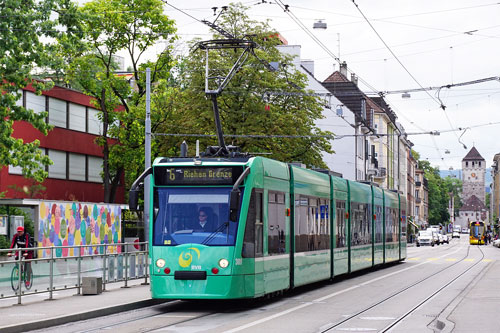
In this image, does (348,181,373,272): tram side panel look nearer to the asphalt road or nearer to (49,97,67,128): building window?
the asphalt road

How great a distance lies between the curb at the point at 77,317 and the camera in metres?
13.5

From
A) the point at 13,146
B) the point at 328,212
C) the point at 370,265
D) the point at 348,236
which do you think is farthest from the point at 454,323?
the point at 13,146

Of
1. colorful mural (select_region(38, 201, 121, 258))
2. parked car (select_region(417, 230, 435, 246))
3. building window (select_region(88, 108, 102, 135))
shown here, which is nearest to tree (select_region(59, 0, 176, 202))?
building window (select_region(88, 108, 102, 135))

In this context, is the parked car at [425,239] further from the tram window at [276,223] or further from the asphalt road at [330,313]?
the tram window at [276,223]

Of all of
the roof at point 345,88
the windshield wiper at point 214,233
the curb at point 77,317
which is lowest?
the curb at point 77,317

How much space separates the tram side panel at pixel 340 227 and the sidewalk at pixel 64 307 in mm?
5828

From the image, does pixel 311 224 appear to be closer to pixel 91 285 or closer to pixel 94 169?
pixel 91 285

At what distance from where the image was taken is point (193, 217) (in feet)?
54.7

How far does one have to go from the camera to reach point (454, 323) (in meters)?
14.8

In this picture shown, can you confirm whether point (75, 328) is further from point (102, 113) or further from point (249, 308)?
point (102, 113)

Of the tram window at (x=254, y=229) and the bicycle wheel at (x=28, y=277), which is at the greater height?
the tram window at (x=254, y=229)

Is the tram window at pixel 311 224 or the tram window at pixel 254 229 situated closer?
the tram window at pixel 254 229

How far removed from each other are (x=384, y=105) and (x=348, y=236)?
78.5 metres

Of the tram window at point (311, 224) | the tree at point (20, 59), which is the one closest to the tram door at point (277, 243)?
the tram window at point (311, 224)
